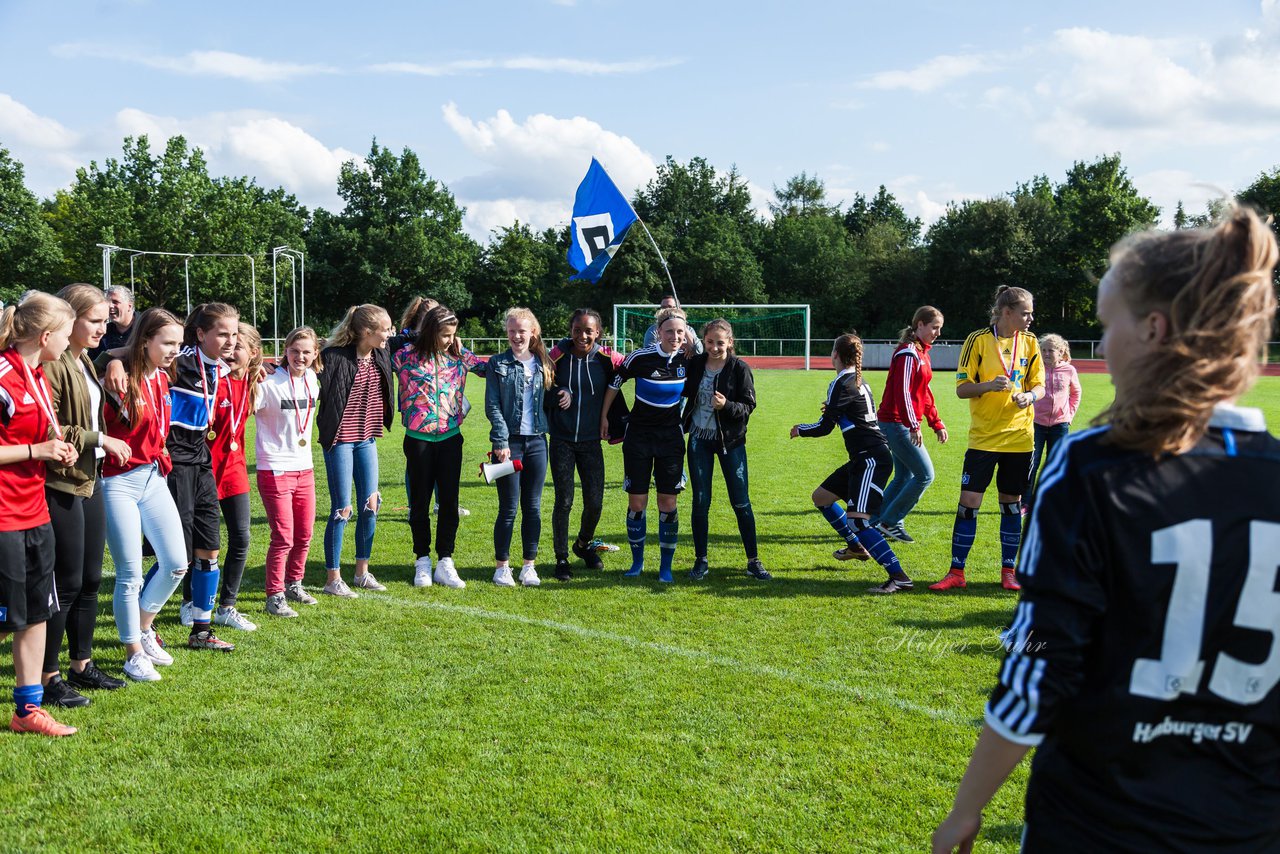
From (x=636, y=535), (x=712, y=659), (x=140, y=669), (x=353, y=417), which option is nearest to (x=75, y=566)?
(x=140, y=669)

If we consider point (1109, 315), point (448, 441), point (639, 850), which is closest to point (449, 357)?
point (448, 441)

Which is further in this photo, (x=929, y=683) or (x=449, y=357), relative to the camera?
(x=449, y=357)

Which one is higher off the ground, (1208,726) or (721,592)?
(1208,726)

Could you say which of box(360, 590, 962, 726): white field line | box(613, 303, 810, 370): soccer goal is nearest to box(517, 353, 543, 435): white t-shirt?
box(360, 590, 962, 726): white field line

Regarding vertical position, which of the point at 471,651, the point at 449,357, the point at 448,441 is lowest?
the point at 471,651

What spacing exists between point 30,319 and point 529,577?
3954 millimetres

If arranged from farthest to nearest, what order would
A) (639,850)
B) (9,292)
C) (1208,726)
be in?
(9,292) → (639,850) → (1208,726)

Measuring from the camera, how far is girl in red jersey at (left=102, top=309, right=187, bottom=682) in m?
4.92

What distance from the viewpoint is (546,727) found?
4.48m

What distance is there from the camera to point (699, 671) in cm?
529

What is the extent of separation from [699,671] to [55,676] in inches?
126

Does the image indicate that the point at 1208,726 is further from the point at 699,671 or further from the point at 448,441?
the point at 448,441

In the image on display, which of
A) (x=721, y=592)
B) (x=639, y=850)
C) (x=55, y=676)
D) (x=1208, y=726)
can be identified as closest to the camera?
(x=1208, y=726)

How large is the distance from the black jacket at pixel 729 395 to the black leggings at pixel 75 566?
4046 millimetres
